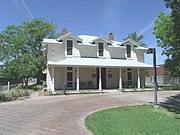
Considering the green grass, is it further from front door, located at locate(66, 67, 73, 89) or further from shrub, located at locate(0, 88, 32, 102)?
front door, located at locate(66, 67, 73, 89)

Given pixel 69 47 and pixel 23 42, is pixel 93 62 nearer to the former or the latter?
pixel 69 47

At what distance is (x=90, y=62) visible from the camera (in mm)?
22703

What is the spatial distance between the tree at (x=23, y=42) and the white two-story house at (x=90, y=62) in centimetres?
647

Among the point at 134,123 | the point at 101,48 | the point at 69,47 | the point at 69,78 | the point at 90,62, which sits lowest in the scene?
the point at 134,123

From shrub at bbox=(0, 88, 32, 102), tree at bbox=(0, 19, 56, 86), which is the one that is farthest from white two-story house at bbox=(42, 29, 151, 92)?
tree at bbox=(0, 19, 56, 86)

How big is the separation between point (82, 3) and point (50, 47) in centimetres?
693

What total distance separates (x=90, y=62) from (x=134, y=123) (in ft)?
48.8

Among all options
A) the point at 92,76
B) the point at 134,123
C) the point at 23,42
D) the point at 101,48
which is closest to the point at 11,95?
the point at 92,76

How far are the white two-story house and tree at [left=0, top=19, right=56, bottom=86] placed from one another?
21.2 feet

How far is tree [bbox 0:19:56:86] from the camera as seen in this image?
29694 mm

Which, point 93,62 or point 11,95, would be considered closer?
point 11,95

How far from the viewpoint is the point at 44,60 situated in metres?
29.0

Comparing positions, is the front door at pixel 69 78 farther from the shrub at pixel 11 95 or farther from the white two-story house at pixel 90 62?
the shrub at pixel 11 95

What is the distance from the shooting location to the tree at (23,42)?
2969cm
